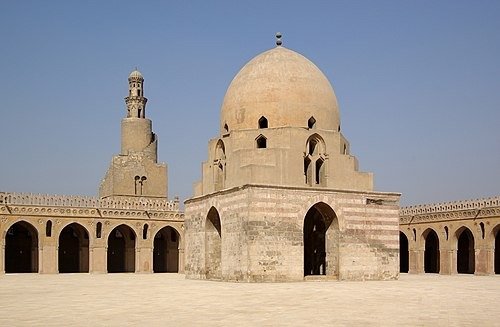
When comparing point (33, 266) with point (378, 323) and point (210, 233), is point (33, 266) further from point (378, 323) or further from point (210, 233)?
point (378, 323)

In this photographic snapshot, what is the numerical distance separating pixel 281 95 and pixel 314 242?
6.26 meters

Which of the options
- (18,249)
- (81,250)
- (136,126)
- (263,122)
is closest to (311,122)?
(263,122)

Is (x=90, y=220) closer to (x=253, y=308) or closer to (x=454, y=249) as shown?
(x=454, y=249)

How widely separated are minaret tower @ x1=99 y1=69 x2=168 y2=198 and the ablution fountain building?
16.6 ft

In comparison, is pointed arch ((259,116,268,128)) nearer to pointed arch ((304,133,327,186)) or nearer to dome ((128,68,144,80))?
pointed arch ((304,133,327,186))

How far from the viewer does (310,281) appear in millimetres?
22906

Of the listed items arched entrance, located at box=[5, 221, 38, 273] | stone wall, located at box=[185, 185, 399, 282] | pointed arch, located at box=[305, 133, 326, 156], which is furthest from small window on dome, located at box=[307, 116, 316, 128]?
arched entrance, located at box=[5, 221, 38, 273]

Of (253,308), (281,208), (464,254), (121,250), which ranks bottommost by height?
(464,254)

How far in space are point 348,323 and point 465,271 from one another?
94.8ft

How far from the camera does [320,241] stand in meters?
26.7

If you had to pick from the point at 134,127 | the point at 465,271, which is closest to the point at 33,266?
the point at 134,127

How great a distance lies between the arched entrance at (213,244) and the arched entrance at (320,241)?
350cm

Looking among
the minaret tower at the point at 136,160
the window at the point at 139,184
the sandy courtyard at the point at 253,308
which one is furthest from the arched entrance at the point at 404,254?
the sandy courtyard at the point at 253,308

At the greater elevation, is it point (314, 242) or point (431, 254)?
point (314, 242)
